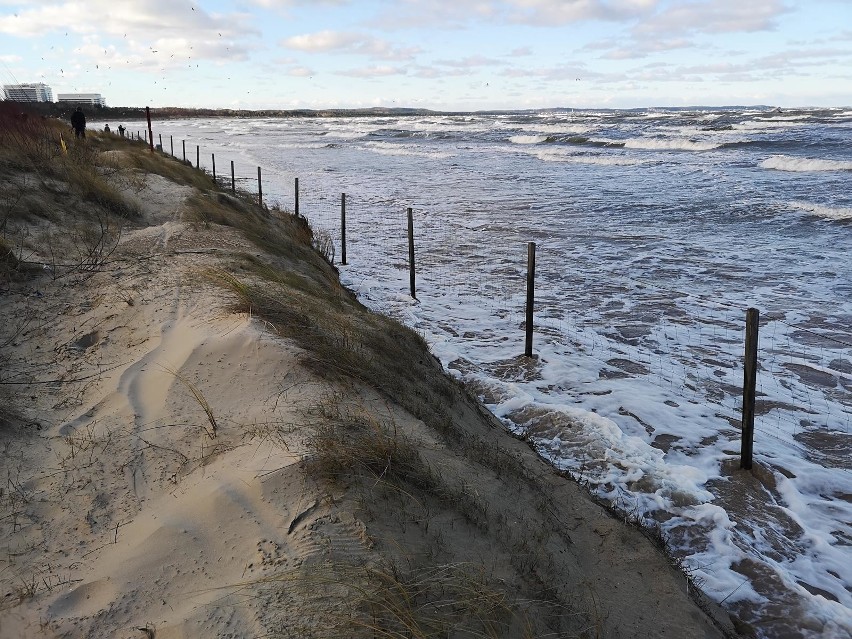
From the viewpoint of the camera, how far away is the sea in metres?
4.98

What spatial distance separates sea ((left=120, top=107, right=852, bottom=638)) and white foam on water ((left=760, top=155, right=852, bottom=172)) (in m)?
4.07

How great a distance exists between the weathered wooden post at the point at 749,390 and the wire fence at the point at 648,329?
2.81ft

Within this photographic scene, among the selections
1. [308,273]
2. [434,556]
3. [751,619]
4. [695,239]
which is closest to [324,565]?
[434,556]

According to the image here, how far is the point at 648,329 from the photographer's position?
9.70 metres

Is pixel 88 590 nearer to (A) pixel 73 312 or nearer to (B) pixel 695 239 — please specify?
(A) pixel 73 312

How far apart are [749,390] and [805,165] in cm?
3086

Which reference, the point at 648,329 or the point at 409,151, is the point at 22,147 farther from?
the point at 409,151

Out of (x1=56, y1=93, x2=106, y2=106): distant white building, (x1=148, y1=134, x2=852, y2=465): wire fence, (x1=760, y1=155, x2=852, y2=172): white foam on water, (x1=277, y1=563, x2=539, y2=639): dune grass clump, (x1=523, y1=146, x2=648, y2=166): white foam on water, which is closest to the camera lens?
(x1=277, y1=563, x2=539, y2=639): dune grass clump

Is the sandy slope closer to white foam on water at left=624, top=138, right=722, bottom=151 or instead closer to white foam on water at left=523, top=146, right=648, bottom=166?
white foam on water at left=523, top=146, right=648, bottom=166

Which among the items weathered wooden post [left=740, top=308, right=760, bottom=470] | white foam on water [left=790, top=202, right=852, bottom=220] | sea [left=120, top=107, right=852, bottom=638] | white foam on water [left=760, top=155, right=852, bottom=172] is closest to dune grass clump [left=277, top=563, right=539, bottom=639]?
sea [left=120, top=107, right=852, bottom=638]

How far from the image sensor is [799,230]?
17.3m

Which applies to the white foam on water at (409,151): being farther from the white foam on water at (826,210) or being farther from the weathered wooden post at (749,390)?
the weathered wooden post at (749,390)

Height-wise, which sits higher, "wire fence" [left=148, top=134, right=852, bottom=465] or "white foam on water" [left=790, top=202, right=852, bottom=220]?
"white foam on water" [left=790, top=202, right=852, bottom=220]

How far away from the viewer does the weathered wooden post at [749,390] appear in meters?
5.74
